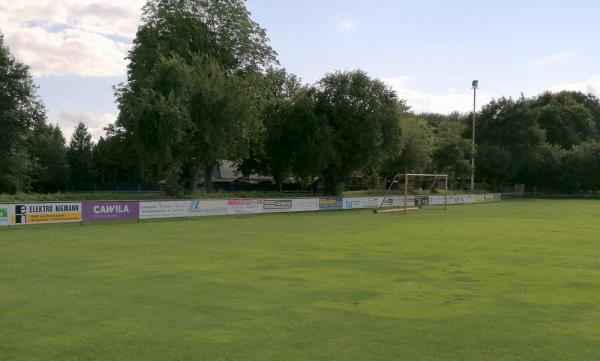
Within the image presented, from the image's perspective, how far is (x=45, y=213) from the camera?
27.9 meters

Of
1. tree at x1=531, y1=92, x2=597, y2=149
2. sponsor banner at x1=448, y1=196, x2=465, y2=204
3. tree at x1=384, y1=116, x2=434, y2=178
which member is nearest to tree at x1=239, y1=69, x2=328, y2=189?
tree at x1=384, y1=116, x2=434, y2=178

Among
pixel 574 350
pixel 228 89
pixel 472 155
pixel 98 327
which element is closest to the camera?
pixel 574 350

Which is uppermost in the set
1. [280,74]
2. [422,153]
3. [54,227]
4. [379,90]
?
[280,74]

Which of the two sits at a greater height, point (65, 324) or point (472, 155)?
point (472, 155)

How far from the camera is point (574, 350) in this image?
7039mm

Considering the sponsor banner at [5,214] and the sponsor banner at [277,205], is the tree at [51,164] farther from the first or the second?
the sponsor banner at [5,214]

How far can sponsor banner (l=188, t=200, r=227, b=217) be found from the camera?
35.2m

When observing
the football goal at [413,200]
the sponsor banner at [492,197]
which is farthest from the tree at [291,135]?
the sponsor banner at [492,197]

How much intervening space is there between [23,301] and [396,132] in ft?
146

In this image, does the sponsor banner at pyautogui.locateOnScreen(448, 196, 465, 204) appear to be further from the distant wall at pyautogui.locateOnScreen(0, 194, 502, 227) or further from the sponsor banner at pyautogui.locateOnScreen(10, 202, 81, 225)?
the sponsor banner at pyautogui.locateOnScreen(10, 202, 81, 225)

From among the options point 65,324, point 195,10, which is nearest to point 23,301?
point 65,324

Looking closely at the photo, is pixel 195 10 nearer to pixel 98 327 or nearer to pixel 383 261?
pixel 383 261

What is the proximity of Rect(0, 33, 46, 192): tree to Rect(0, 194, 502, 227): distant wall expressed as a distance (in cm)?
2400

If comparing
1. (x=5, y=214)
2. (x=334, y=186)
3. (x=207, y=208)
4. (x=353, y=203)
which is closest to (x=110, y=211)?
(x=5, y=214)
